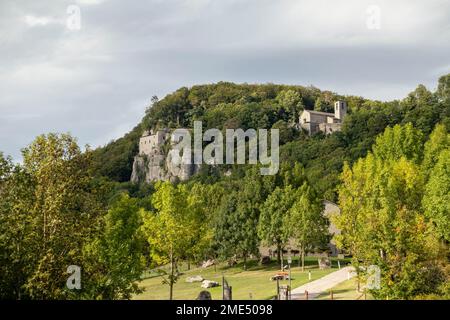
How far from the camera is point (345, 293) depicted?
1480 inches

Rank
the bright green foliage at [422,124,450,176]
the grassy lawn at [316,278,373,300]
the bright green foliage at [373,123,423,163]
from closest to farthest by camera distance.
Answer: the grassy lawn at [316,278,373,300]
the bright green foliage at [422,124,450,176]
the bright green foliage at [373,123,423,163]

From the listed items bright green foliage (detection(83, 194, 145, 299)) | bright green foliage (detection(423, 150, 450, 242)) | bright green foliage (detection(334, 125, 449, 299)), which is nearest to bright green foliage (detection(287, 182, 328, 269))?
bright green foliage (detection(334, 125, 449, 299))

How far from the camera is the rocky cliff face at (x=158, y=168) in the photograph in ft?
571

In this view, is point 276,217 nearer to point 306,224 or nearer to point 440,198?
point 306,224

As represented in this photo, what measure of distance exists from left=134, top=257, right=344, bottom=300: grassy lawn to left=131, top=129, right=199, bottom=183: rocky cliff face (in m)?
105

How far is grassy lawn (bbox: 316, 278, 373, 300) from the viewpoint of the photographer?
117 ft

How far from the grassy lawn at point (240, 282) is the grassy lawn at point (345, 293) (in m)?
3.86

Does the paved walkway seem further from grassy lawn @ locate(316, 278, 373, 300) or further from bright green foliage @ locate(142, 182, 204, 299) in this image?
bright green foliage @ locate(142, 182, 204, 299)

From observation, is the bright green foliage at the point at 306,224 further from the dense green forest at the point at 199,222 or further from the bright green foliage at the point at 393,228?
the bright green foliage at the point at 393,228

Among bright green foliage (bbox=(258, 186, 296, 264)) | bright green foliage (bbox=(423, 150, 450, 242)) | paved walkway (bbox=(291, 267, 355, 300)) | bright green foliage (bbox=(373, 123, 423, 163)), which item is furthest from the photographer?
bright green foliage (bbox=(373, 123, 423, 163))

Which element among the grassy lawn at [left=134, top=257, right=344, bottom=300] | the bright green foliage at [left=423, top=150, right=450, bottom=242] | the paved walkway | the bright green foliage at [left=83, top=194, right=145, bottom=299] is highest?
the bright green foliage at [left=423, top=150, right=450, bottom=242]

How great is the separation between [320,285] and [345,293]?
5222 mm

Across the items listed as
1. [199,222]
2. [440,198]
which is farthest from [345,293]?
[199,222]
